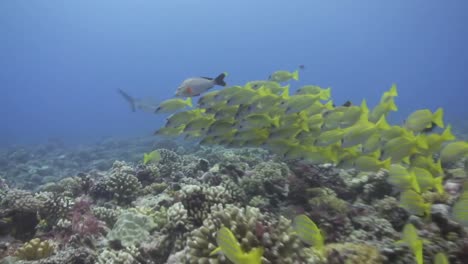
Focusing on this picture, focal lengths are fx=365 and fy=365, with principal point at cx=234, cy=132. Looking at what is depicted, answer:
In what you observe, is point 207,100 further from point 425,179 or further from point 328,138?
point 425,179

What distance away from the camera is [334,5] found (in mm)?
168500

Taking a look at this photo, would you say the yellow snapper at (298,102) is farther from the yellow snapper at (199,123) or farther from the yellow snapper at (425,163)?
the yellow snapper at (425,163)

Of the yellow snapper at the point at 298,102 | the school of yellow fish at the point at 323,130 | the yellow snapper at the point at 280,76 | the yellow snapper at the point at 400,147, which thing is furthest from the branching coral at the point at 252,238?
the yellow snapper at the point at 280,76

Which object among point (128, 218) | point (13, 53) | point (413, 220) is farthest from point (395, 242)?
point (13, 53)

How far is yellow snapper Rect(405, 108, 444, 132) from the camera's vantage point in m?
5.37

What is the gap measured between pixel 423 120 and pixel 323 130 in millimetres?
1558

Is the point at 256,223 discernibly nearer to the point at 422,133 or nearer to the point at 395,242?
the point at 395,242

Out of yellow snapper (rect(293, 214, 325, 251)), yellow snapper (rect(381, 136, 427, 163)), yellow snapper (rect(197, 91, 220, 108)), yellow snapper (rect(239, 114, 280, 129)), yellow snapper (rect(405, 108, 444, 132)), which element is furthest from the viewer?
yellow snapper (rect(197, 91, 220, 108))

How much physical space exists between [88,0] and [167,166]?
173722 millimetres

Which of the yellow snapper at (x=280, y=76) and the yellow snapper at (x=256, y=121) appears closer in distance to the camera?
the yellow snapper at (x=256, y=121)

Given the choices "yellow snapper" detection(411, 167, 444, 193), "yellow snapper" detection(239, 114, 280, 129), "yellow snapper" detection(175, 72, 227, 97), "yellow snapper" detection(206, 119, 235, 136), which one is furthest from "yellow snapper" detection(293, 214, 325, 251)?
"yellow snapper" detection(175, 72, 227, 97)

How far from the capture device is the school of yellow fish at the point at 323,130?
5.12 m

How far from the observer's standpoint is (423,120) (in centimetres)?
538

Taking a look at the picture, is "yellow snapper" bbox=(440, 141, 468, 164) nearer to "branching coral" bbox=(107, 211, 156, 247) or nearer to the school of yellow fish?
the school of yellow fish
